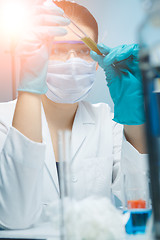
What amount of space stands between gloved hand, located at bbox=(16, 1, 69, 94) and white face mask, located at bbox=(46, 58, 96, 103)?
405 mm

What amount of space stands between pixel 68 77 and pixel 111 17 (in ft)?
3.77

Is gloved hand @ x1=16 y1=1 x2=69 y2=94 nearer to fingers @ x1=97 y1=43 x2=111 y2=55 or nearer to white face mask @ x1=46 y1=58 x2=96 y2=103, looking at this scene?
fingers @ x1=97 y1=43 x2=111 y2=55

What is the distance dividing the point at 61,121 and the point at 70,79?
315 mm

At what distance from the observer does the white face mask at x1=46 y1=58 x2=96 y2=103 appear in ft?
4.61

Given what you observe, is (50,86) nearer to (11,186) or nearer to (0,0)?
(11,186)

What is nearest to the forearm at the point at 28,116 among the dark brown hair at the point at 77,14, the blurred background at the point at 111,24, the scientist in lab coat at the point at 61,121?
the scientist in lab coat at the point at 61,121

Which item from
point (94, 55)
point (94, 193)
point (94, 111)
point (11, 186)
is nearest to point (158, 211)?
point (94, 193)

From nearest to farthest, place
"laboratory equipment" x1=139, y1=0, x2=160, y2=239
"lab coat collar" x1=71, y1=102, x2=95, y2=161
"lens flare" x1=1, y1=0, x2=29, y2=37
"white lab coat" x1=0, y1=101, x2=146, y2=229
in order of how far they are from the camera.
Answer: "laboratory equipment" x1=139, y1=0, x2=160, y2=239 → "white lab coat" x1=0, y1=101, x2=146, y2=229 → "lab coat collar" x1=71, y1=102, x2=95, y2=161 → "lens flare" x1=1, y1=0, x2=29, y2=37

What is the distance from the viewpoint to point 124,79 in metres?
1.26

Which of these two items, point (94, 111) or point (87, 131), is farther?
point (94, 111)

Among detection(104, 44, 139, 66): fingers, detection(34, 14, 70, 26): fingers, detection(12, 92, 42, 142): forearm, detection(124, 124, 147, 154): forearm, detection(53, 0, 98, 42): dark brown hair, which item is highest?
detection(53, 0, 98, 42): dark brown hair

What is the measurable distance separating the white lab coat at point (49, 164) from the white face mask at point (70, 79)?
0.52ft

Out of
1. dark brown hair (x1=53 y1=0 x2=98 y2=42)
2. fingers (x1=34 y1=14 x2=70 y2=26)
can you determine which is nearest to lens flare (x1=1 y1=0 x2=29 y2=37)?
dark brown hair (x1=53 y1=0 x2=98 y2=42)

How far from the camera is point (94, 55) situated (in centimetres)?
126
